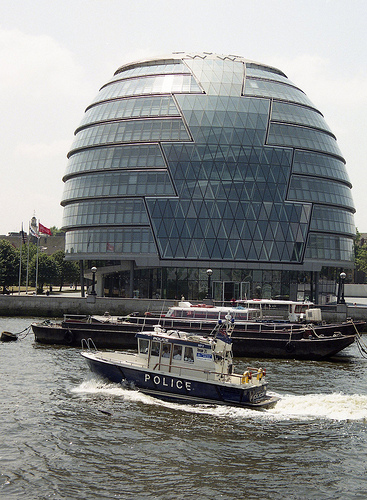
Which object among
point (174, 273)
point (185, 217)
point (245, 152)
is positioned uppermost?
point (245, 152)

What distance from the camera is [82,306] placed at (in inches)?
3093

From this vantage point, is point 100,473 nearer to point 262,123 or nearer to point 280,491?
point 280,491

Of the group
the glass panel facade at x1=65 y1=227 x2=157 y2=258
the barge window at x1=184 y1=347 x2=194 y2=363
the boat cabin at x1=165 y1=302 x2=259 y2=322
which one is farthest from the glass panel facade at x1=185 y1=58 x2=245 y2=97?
the barge window at x1=184 y1=347 x2=194 y2=363

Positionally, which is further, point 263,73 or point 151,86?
point 263,73

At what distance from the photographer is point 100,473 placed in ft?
72.3

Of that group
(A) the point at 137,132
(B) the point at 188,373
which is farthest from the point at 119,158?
(B) the point at 188,373

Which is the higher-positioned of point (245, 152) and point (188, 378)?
point (245, 152)

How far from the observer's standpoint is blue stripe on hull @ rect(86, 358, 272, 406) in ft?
102

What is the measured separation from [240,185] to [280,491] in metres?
69.8

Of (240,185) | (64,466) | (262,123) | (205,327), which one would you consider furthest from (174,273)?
(64,466)

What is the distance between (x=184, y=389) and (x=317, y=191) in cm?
6612

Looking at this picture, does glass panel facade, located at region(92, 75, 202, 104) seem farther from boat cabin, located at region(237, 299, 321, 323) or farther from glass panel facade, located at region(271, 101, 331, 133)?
boat cabin, located at region(237, 299, 321, 323)

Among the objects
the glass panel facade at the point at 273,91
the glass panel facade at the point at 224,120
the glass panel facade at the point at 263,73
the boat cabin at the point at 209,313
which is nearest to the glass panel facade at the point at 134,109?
the glass panel facade at the point at 224,120

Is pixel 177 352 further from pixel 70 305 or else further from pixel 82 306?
pixel 70 305
